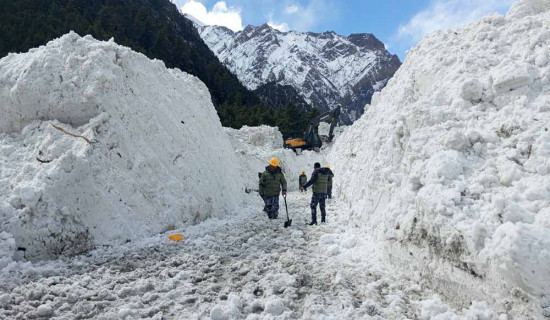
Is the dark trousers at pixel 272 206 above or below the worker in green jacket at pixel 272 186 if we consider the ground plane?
below

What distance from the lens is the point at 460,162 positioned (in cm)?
603

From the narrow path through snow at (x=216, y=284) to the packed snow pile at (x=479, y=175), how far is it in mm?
806

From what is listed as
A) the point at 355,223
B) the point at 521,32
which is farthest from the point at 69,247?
the point at 521,32

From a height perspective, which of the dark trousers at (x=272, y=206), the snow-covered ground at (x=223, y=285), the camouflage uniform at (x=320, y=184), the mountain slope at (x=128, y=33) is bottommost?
the snow-covered ground at (x=223, y=285)

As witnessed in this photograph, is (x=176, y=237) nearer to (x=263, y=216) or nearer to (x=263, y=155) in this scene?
(x=263, y=216)

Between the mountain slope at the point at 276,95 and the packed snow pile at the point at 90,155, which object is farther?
the mountain slope at the point at 276,95

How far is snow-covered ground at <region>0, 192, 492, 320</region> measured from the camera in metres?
4.87

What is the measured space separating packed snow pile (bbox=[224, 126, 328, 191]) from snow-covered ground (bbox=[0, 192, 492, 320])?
41.3ft

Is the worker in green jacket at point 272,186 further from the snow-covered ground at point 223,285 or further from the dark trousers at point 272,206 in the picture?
the snow-covered ground at point 223,285

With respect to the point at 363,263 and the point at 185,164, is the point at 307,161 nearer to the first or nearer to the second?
the point at 185,164

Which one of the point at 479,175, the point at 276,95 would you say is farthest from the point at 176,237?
the point at 276,95

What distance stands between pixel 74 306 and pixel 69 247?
2492mm

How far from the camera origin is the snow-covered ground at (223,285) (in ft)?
16.0

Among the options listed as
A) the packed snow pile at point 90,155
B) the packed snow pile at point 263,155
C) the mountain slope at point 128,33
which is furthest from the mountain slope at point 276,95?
the packed snow pile at point 90,155
